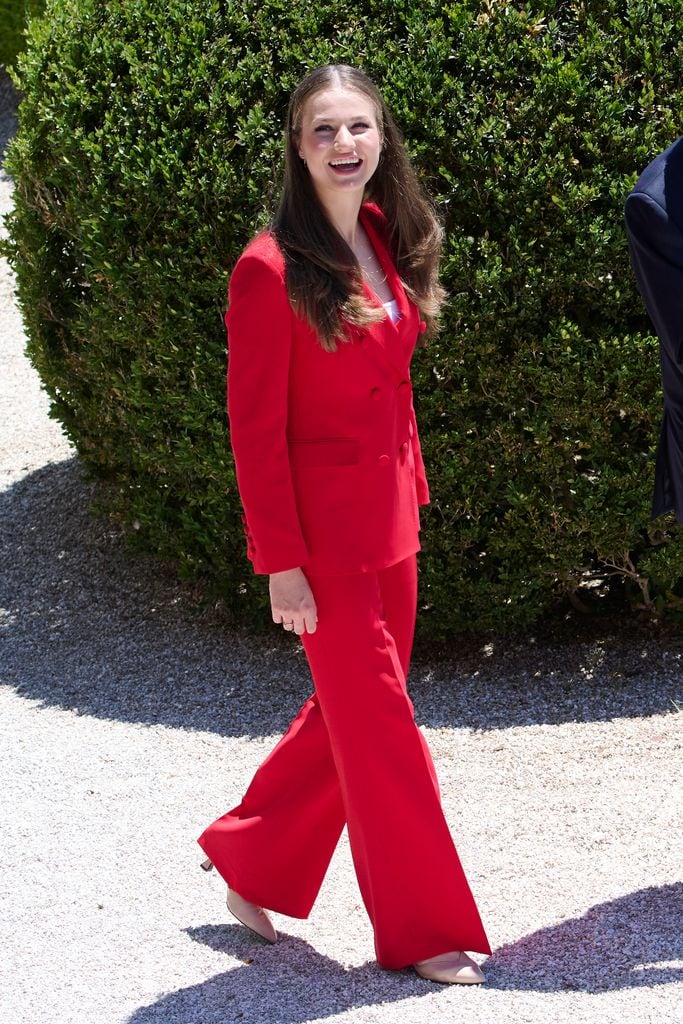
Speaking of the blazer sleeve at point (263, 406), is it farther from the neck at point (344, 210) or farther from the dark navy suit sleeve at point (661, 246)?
the dark navy suit sleeve at point (661, 246)

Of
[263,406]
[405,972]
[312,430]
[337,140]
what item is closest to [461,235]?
[337,140]

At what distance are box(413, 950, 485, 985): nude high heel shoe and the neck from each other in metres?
1.71

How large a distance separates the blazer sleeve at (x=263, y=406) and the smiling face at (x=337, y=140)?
26 centimetres

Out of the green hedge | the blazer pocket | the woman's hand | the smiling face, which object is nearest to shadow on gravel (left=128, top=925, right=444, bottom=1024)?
the woman's hand

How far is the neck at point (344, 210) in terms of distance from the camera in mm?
3137

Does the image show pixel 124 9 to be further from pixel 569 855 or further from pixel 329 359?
pixel 569 855

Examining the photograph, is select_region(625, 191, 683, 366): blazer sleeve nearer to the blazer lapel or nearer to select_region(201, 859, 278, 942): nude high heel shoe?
the blazer lapel

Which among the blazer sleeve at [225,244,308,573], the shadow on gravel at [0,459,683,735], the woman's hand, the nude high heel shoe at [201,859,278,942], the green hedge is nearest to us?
the blazer sleeve at [225,244,308,573]

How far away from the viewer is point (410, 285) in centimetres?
335

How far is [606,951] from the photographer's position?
3.40 metres

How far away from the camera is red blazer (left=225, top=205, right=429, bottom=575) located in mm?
2996

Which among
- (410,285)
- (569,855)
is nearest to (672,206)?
(410,285)

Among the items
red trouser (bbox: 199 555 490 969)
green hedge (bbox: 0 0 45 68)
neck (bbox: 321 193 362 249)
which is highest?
green hedge (bbox: 0 0 45 68)

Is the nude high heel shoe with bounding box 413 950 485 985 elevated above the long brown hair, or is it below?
below
